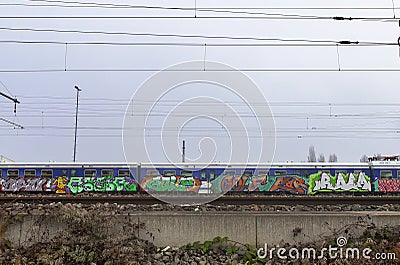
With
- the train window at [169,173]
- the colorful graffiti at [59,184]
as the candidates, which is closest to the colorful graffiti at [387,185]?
the train window at [169,173]

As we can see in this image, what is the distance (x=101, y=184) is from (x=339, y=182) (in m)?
15.5

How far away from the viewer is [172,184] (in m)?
22.2

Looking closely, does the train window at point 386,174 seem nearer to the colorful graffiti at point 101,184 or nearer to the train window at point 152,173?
the train window at point 152,173

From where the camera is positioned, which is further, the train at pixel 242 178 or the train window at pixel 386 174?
the train window at pixel 386 174

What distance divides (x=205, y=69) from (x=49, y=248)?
12.8ft

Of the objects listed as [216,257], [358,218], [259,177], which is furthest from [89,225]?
[259,177]

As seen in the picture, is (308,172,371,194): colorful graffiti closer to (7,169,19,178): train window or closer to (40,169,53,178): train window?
(40,169,53,178): train window

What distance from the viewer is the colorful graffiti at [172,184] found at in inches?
848

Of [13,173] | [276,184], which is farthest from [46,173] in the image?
[276,184]

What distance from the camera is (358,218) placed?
6.07 metres

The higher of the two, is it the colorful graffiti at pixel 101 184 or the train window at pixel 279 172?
the train window at pixel 279 172

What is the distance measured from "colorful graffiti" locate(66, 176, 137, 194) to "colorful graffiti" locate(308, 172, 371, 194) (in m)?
11.8

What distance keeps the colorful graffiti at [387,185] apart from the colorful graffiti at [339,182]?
572 mm

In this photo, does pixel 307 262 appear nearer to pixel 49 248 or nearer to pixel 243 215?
pixel 243 215
